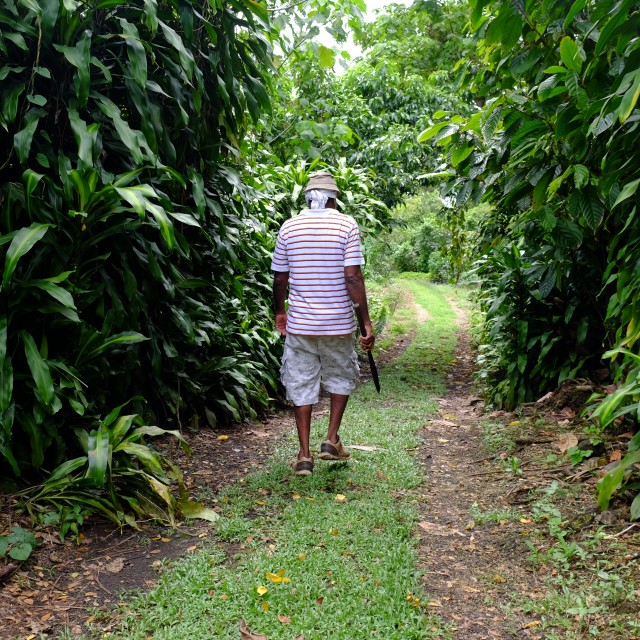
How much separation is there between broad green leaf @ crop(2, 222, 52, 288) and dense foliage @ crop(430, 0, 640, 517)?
2.61 meters

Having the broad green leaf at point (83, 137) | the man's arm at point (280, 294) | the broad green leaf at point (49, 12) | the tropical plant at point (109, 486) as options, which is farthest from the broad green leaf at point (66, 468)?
the broad green leaf at point (49, 12)

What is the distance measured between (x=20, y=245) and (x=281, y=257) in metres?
1.84

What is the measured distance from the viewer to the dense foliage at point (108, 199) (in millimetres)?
3207

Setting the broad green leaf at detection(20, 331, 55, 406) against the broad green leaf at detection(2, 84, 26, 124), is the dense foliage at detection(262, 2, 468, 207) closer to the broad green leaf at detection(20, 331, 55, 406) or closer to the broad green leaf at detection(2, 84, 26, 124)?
the broad green leaf at detection(2, 84, 26, 124)

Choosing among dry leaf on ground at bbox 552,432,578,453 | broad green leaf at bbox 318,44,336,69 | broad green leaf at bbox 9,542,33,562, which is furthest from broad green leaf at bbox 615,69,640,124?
broad green leaf at bbox 318,44,336,69

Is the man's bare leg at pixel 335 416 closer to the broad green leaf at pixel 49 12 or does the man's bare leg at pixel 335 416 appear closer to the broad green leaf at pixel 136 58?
the broad green leaf at pixel 136 58

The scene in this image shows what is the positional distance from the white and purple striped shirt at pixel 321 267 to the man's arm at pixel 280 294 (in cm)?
16

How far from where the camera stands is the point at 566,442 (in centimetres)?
416

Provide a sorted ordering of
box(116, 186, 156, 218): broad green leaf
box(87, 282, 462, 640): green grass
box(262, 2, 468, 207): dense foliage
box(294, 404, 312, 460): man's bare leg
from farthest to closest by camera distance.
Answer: box(262, 2, 468, 207): dense foliage, box(294, 404, 312, 460): man's bare leg, box(116, 186, 156, 218): broad green leaf, box(87, 282, 462, 640): green grass

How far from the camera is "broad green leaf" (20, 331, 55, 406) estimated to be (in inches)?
120

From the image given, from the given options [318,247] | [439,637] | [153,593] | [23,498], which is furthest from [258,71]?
[439,637]

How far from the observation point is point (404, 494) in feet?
13.1

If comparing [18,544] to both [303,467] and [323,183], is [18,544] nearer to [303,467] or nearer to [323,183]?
[303,467]

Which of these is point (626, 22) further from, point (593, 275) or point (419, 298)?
point (419, 298)
